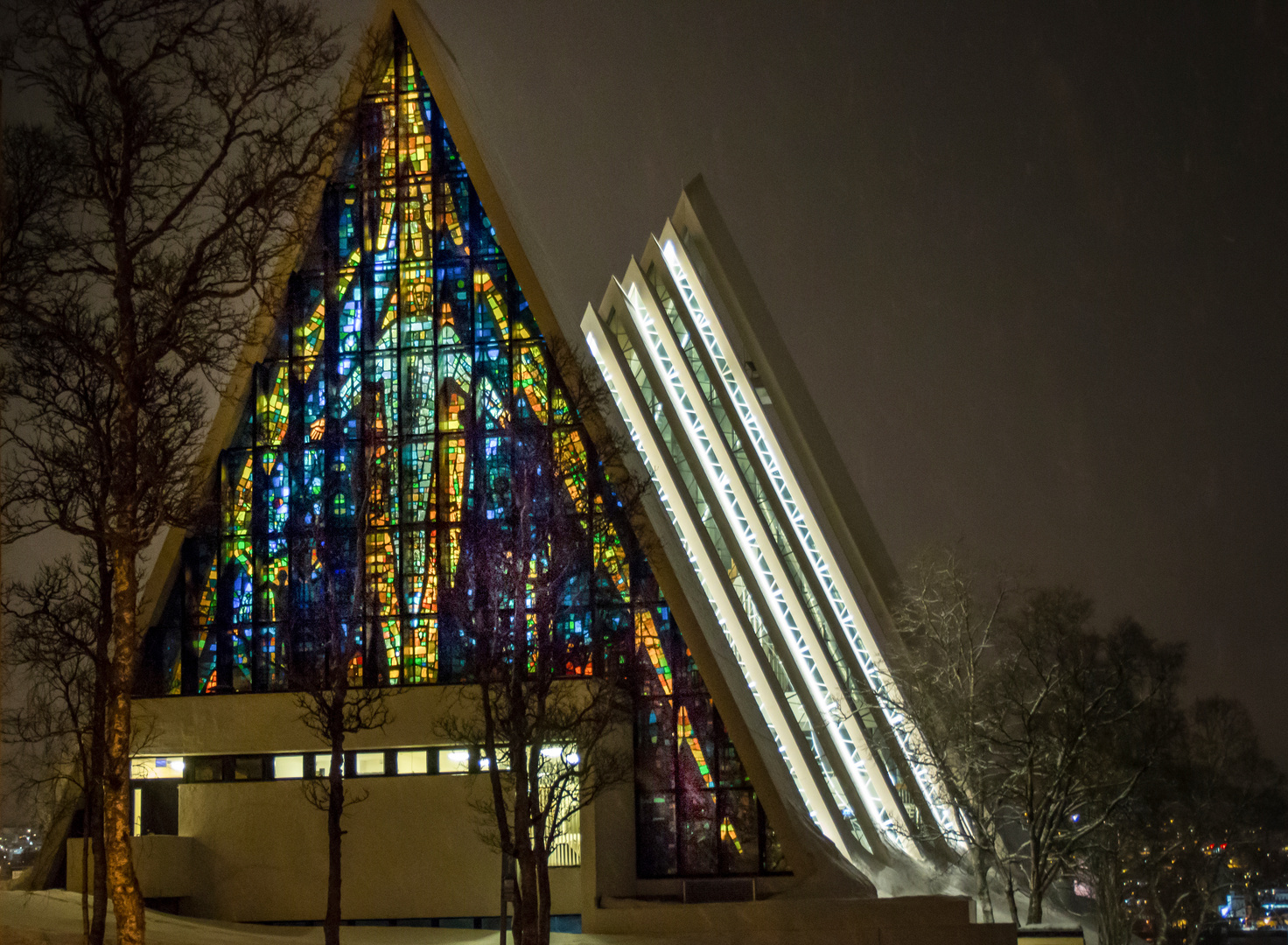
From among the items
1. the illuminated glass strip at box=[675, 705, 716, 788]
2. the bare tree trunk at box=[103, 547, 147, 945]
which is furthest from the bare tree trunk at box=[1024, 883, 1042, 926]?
the bare tree trunk at box=[103, 547, 147, 945]

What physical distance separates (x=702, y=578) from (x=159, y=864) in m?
9.52

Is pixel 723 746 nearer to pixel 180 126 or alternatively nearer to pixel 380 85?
pixel 380 85

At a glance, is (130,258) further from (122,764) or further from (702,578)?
(702,578)

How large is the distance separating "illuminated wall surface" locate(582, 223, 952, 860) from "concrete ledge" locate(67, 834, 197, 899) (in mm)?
8833

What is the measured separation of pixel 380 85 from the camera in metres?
25.1

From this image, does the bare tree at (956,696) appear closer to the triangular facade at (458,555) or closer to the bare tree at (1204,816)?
the triangular facade at (458,555)


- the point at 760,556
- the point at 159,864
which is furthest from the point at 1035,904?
the point at 159,864

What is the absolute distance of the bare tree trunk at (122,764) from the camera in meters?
10.1

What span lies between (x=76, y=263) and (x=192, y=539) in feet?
47.3

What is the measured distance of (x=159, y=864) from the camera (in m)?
21.7

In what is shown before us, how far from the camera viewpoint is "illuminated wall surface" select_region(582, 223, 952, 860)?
23.0 metres

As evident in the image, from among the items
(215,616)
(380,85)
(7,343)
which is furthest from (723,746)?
(7,343)

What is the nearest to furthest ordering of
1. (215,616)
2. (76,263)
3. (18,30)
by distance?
1. (18,30)
2. (76,263)
3. (215,616)

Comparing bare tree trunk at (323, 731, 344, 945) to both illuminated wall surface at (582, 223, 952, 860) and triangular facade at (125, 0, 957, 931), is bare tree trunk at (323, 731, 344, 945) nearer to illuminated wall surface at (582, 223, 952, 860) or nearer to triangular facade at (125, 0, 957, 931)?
triangular facade at (125, 0, 957, 931)
